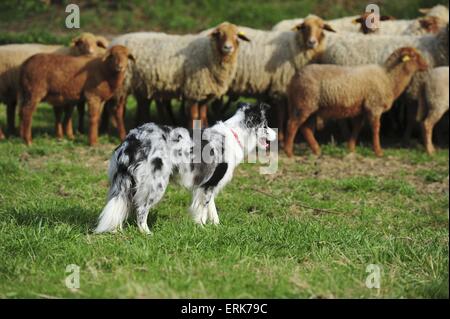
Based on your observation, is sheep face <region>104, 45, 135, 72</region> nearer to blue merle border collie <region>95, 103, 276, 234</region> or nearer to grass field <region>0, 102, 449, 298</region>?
grass field <region>0, 102, 449, 298</region>

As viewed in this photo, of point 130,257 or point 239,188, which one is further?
point 239,188

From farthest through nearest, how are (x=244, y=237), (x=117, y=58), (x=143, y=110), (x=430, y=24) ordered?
(x=430, y=24) → (x=143, y=110) → (x=117, y=58) → (x=244, y=237)

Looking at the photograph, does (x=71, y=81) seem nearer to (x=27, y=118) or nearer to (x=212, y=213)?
(x=27, y=118)

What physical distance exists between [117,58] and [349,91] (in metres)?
3.50

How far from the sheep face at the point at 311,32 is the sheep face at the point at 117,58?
298 centimetres

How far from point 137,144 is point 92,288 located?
1.84 meters

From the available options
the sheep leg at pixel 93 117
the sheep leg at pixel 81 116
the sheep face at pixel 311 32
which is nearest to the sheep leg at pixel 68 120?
the sheep leg at pixel 81 116

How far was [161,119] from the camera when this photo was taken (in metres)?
13.8

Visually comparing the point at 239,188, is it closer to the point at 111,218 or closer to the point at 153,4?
the point at 111,218

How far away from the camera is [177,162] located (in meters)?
6.41

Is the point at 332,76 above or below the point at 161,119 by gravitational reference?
above

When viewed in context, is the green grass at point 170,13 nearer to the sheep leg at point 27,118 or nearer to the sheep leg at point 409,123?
the sheep leg at point 409,123

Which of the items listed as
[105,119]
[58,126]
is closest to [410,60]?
[105,119]
